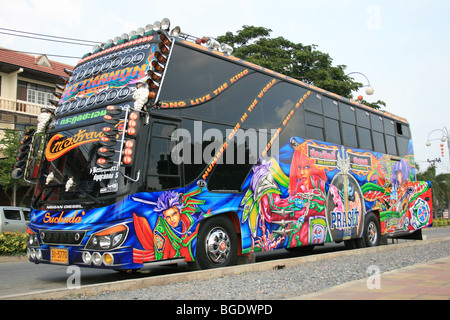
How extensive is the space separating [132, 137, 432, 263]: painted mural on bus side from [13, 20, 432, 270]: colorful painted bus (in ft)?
Result: 0.09

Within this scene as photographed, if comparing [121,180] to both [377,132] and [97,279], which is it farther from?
[377,132]

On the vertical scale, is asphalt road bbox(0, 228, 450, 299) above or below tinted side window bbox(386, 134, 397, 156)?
below

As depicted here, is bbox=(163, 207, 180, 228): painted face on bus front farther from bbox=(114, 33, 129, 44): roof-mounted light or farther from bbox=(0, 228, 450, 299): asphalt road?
bbox=(114, 33, 129, 44): roof-mounted light

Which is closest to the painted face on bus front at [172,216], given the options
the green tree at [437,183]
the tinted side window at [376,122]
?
the tinted side window at [376,122]

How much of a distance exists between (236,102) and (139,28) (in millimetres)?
2224

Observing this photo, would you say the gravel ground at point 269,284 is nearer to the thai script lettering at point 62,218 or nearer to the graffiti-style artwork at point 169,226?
the graffiti-style artwork at point 169,226

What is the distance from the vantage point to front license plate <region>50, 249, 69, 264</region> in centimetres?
640

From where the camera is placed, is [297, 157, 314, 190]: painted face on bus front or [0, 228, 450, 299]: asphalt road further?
[297, 157, 314, 190]: painted face on bus front

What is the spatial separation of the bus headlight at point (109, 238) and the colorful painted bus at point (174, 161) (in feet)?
0.05

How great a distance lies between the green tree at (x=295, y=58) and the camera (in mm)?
25734


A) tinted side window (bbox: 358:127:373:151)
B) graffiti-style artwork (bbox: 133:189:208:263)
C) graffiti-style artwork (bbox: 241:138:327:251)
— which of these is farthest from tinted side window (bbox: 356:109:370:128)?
graffiti-style artwork (bbox: 133:189:208:263)

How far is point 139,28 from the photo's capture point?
778 cm
